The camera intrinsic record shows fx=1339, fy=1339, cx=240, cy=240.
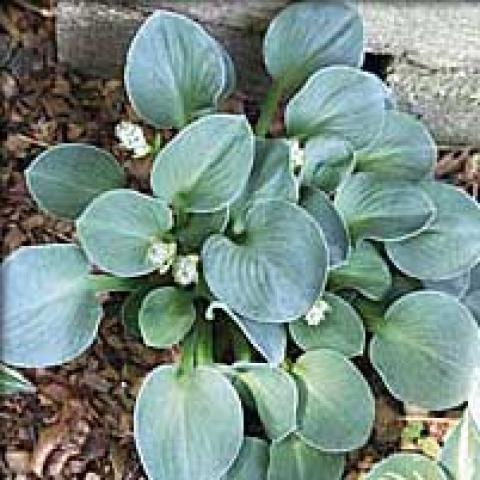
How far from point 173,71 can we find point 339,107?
8.7 inches

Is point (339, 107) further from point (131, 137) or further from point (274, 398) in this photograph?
point (274, 398)

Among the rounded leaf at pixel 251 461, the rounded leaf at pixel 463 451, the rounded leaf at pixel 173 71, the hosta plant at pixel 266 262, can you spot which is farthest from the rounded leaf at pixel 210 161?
the rounded leaf at pixel 463 451

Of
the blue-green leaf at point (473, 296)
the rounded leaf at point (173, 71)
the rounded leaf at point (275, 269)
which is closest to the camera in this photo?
the rounded leaf at point (275, 269)

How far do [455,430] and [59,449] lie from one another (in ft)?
1.72

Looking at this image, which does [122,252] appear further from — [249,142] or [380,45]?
[380,45]

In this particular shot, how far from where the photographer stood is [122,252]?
162 cm

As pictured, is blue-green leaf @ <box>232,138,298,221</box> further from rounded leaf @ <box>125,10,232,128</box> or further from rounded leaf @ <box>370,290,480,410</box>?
rounded leaf @ <box>370,290,480,410</box>

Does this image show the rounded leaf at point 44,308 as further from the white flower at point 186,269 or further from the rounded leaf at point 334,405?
the rounded leaf at point 334,405

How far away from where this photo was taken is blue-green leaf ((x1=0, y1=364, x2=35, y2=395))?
5.58 ft

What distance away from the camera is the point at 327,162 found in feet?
5.65

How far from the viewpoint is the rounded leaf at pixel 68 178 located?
5.55 ft

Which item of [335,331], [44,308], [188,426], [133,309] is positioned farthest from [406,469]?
[44,308]

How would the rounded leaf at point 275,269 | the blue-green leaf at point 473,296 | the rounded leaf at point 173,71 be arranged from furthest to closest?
the blue-green leaf at point 473,296, the rounded leaf at point 173,71, the rounded leaf at point 275,269

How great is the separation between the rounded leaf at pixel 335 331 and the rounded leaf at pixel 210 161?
0.69ft
